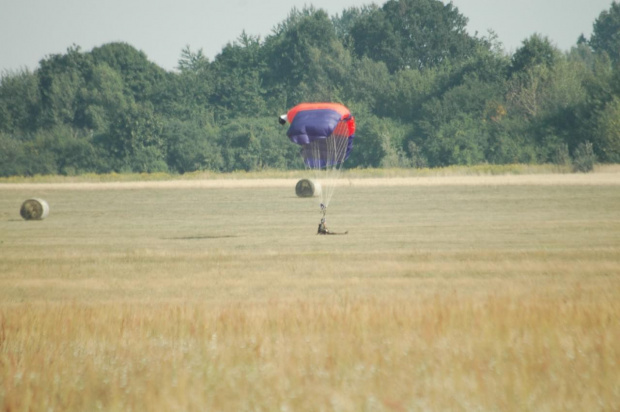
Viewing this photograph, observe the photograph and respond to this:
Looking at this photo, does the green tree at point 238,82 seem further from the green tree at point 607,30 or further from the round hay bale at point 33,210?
the green tree at point 607,30

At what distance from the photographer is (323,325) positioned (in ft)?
31.5

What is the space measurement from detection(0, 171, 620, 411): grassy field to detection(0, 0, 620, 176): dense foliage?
42044mm

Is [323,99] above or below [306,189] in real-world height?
above

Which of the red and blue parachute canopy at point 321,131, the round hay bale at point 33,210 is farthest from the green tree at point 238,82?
the red and blue parachute canopy at point 321,131

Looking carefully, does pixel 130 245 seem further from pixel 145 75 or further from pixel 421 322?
pixel 145 75

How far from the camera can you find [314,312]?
1079cm

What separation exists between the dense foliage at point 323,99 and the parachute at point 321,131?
40319 millimetres

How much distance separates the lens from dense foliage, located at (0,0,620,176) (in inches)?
3137

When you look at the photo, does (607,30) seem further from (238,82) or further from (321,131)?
(321,131)

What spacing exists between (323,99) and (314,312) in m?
90.3

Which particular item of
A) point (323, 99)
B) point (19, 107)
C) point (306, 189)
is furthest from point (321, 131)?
point (19, 107)

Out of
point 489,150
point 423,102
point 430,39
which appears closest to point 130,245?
point 489,150

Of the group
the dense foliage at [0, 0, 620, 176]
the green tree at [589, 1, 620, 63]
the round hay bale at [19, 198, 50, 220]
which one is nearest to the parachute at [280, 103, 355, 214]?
the round hay bale at [19, 198, 50, 220]

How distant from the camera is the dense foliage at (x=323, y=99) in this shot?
79.7 metres
